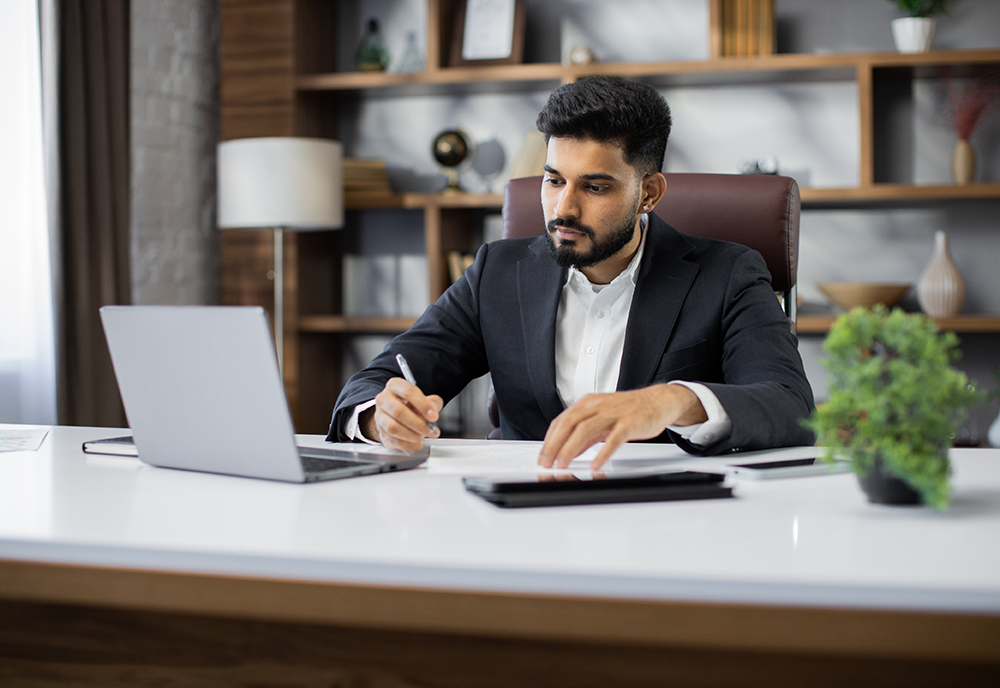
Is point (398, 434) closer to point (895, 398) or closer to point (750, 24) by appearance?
point (895, 398)

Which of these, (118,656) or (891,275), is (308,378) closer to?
(891,275)

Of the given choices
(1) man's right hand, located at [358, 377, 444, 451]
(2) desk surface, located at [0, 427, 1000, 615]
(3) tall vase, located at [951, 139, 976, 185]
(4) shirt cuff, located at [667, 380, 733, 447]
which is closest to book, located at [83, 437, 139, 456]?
(2) desk surface, located at [0, 427, 1000, 615]

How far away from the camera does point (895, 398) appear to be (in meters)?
0.70

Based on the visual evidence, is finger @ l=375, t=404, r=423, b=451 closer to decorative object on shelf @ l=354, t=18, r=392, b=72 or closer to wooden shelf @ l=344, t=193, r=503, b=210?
wooden shelf @ l=344, t=193, r=503, b=210

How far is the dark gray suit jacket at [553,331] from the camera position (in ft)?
4.71

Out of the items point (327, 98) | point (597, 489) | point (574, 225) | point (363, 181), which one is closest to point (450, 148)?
point (363, 181)

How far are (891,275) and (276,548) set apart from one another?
2.85 metres

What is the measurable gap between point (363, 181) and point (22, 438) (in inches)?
82.7

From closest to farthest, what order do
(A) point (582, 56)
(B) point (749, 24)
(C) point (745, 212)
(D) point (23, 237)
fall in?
(C) point (745, 212) < (D) point (23, 237) < (B) point (749, 24) < (A) point (582, 56)

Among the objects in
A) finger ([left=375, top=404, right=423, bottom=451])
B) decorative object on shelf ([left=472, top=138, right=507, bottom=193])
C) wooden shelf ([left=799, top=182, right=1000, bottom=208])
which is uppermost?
decorative object on shelf ([left=472, top=138, right=507, bottom=193])

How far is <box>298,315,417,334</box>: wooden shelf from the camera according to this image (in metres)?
3.16

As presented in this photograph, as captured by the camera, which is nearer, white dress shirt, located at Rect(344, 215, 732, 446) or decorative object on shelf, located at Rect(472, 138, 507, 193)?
white dress shirt, located at Rect(344, 215, 732, 446)

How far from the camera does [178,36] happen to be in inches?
130

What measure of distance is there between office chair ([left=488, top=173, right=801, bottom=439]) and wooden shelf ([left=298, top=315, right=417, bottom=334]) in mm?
1419
